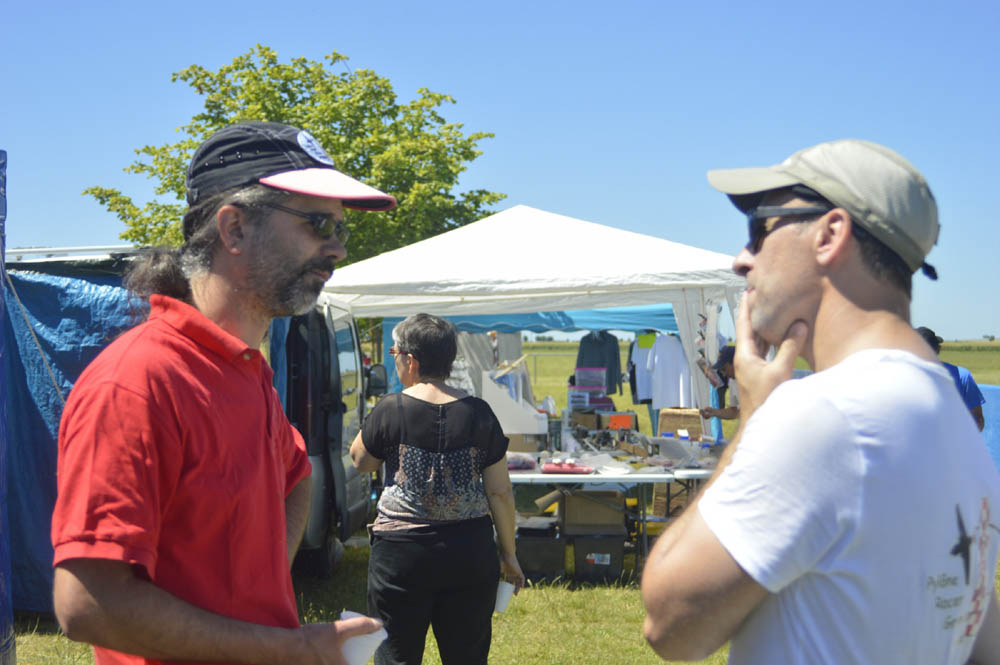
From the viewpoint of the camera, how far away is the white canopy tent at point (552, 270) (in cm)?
721

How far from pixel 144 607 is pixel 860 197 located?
1.26 m

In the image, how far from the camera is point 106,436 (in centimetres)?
127

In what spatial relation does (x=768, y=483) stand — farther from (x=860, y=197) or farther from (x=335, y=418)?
(x=335, y=418)

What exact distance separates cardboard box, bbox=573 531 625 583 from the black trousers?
359cm

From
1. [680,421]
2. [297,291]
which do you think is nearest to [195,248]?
[297,291]

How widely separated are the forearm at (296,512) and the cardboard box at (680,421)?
9.67 metres

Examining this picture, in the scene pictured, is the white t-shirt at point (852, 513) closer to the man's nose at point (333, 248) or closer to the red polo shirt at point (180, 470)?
the red polo shirt at point (180, 470)

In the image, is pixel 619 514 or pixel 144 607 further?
pixel 619 514

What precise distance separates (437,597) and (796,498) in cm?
267

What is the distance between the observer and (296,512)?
1.93 meters

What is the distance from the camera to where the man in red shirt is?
1258 mm

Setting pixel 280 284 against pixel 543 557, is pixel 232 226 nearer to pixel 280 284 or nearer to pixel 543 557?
pixel 280 284

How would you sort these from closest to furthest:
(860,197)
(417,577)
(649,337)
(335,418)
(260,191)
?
(860,197), (260,191), (417,577), (335,418), (649,337)

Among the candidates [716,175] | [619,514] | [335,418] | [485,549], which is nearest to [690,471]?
[619,514]
